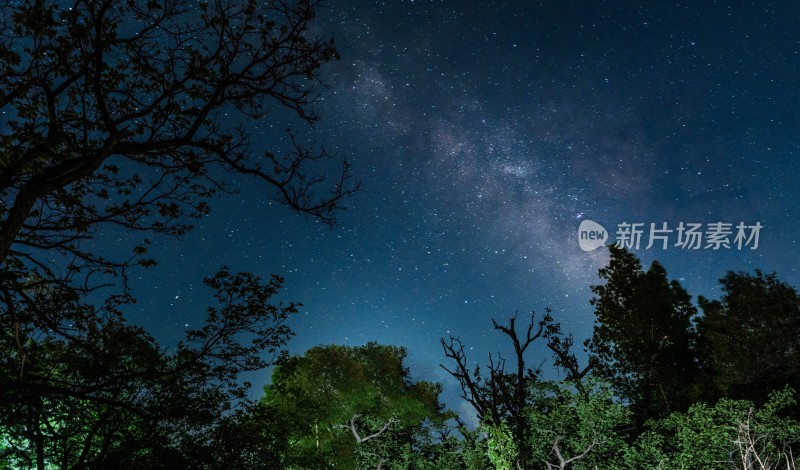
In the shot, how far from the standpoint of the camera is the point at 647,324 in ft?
101

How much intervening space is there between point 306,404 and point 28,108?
17.9 m

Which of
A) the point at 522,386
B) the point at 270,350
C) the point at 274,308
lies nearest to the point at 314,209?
the point at 274,308

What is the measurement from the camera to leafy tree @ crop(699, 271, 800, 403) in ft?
84.1

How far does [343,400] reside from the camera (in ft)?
79.4

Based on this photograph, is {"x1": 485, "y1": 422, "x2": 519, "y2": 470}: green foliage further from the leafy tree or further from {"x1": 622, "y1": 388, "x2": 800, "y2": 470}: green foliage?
Answer: the leafy tree

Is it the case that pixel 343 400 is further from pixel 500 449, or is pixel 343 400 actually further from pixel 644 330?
pixel 644 330

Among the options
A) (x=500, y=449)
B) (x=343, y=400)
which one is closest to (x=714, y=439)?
(x=500, y=449)

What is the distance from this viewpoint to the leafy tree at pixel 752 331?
1009 inches

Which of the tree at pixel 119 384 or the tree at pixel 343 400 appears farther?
the tree at pixel 343 400

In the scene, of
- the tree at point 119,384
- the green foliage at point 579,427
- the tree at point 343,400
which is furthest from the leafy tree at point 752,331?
the tree at point 119,384

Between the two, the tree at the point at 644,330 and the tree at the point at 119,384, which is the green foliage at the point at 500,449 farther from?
the tree at the point at 644,330

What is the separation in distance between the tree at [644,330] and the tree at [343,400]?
12029 millimetres

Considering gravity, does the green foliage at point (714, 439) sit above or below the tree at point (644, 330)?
below

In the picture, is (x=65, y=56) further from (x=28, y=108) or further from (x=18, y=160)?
(x=18, y=160)
